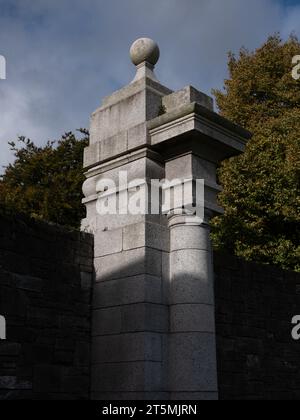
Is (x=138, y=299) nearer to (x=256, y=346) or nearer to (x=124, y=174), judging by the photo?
(x=124, y=174)

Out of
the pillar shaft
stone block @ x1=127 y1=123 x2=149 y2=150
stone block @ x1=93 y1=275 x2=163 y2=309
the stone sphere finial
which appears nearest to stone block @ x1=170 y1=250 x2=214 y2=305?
the pillar shaft

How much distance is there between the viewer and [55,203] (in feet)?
63.1

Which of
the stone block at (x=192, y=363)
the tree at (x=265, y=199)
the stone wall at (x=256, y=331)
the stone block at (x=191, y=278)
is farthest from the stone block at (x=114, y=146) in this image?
the tree at (x=265, y=199)

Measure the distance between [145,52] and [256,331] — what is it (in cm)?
400

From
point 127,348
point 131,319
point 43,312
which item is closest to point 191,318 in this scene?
point 131,319

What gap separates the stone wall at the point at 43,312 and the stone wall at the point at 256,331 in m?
2.01

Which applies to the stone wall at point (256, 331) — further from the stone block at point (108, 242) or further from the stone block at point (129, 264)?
the stone block at point (108, 242)

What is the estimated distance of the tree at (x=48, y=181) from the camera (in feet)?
63.1

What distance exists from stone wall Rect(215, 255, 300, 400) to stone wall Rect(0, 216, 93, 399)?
2.01 metres

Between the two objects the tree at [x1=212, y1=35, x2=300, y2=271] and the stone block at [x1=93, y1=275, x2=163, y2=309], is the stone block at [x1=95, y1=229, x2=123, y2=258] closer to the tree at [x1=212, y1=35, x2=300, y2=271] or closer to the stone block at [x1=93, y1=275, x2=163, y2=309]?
the stone block at [x1=93, y1=275, x2=163, y2=309]

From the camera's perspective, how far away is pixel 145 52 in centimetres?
693

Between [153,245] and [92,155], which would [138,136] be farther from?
[153,245]
